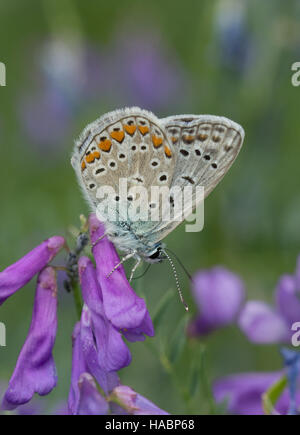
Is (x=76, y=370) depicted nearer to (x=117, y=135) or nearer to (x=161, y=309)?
(x=161, y=309)

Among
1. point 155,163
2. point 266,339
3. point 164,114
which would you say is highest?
point 164,114

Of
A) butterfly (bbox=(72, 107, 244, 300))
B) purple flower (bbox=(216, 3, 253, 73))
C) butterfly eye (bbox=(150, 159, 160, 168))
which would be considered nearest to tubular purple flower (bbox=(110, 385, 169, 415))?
butterfly (bbox=(72, 107, 244, 300))

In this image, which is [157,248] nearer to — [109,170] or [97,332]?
[109,170]

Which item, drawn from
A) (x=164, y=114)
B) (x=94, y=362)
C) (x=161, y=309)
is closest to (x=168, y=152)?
(x=161, y=309)

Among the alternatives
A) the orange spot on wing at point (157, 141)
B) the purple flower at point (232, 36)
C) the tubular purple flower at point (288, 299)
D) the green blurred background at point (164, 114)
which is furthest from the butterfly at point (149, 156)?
the purple flower at point (232, 36)

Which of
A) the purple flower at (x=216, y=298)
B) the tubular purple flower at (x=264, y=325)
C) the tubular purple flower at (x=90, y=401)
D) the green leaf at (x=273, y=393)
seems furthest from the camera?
the purple flower at (x=216, y=298)

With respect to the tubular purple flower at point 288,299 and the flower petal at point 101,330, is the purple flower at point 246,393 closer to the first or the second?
the tubular purple flower at point 288,299
